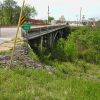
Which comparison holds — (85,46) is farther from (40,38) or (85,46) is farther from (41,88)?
(41,88)

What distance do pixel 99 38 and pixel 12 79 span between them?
47.9 metres

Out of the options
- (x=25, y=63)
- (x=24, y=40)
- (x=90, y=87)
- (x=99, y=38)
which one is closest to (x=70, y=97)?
(x=90, y=87)

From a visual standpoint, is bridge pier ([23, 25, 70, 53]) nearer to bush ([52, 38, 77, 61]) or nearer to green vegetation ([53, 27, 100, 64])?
green vegetation ([53, 27, 100, 64])

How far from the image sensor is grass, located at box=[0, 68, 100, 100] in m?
8.84

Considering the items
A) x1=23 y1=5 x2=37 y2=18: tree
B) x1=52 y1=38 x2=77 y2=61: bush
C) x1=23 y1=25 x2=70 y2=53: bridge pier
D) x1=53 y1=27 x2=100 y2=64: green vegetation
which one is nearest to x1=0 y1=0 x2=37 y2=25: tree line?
x1=23 y1=5 x2=37 y2=18: tree

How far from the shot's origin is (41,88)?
9.72 m

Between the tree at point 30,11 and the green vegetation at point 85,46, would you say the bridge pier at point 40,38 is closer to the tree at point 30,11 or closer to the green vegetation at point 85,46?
the green vegetation at point 85,46

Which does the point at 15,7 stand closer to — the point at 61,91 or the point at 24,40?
the point at 24,40

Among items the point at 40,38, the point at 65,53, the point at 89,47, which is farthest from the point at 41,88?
the point at 89,47

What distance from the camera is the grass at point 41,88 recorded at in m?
8.84

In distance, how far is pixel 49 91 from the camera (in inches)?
374

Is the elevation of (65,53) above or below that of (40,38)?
below

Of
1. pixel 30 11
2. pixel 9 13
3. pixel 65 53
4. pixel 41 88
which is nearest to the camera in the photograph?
pixel 41 88

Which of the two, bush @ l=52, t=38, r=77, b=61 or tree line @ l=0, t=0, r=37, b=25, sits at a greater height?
tree line @ l=0, t=0, r=37, b=25
